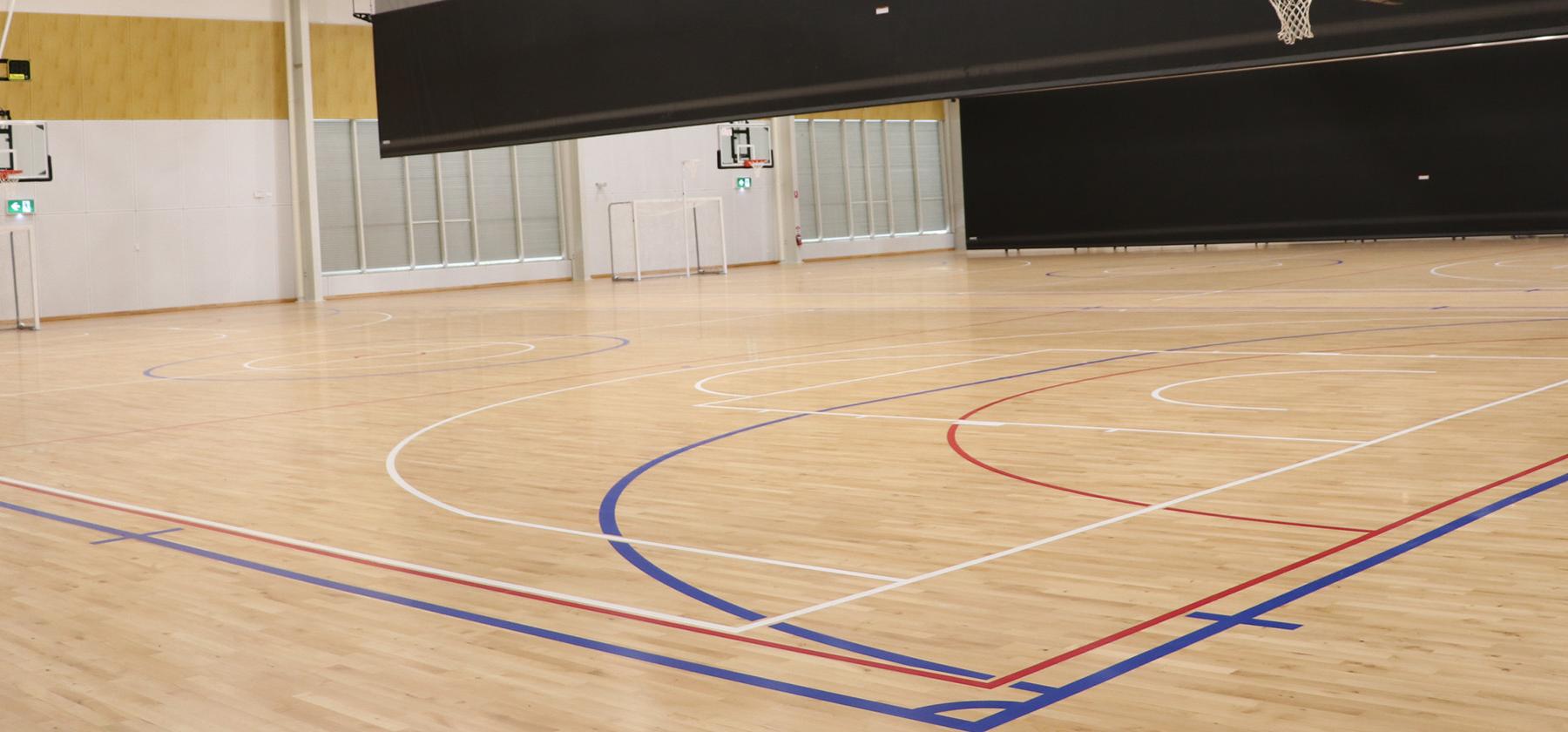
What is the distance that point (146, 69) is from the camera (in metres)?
26.4

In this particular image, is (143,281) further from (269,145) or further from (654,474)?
(654,474)

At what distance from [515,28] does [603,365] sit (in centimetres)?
791

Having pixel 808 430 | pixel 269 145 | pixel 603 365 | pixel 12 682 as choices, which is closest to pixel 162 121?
pixel 269 145

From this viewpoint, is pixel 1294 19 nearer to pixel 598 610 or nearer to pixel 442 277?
pixel 598 610

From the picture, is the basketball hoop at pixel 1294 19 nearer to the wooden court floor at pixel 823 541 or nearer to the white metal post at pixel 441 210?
the wooden court floor at pixel 823 541

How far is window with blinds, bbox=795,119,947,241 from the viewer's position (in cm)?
3862

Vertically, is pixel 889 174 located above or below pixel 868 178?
above

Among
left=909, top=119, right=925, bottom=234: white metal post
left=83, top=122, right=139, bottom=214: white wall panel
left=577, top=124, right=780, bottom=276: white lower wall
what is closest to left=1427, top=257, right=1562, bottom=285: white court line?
left=577, top=124, right=780, bottom=276: white lower wall

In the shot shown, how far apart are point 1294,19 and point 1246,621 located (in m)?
10.9

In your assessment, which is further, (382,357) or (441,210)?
(441,210)

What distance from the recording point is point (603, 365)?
1427 cm

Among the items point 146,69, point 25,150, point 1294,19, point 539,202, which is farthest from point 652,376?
point 539,202

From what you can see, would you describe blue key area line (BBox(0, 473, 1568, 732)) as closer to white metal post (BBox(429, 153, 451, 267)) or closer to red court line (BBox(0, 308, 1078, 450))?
red court line (BBox(0, 308, 1078, 450))

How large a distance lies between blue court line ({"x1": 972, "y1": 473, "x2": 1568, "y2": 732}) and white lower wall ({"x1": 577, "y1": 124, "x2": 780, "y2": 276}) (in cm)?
2555
